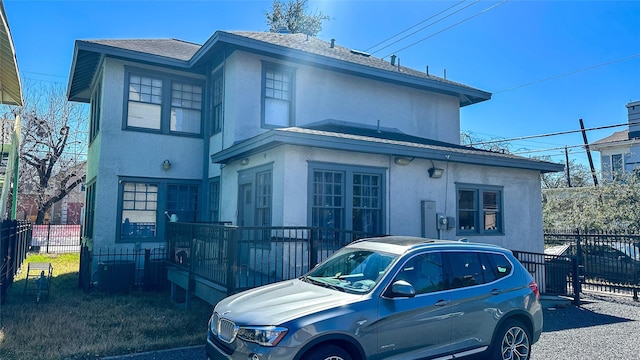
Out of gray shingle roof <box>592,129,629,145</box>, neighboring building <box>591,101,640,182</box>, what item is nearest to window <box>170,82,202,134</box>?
neighboring building <box>591,101,640,182</box>

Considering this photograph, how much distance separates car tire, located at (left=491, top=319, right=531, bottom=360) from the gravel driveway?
3.07ft

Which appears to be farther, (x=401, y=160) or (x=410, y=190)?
(x=410, y=190)

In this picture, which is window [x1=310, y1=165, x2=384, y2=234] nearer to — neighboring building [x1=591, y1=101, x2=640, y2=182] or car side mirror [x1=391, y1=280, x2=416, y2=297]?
car side mirror [x1=391, y1=280, x2=416, y2=297]

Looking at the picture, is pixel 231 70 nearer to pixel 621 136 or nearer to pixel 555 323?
pixel 555 323

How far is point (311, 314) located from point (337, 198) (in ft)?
17.6

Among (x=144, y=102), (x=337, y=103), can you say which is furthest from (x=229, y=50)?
(x=337, y=103)

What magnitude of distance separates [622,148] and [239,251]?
2927cm

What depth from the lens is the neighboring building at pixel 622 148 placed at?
2500cm

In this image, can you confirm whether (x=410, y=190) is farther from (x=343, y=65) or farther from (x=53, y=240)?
(x=53, y=240)

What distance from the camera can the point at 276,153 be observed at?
8.92m

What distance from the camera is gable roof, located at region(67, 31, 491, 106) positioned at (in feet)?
35.9

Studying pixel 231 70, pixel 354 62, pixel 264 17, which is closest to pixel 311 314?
pixel 231 70

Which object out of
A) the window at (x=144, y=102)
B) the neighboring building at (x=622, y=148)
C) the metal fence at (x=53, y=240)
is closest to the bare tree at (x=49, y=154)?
the metal fence at (x=53, y=240)

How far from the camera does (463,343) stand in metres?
5.02
